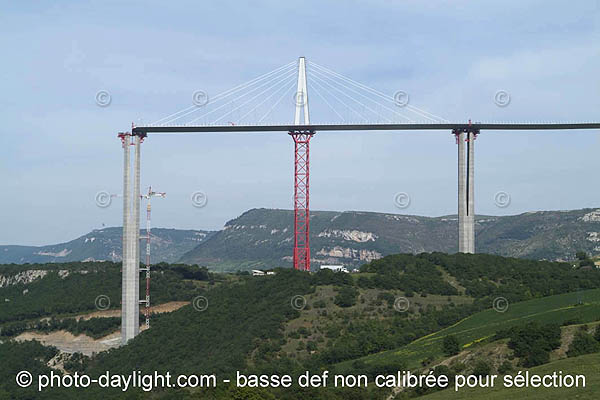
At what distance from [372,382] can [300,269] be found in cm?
5027

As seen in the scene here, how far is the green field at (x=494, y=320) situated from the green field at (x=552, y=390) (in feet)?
40.9

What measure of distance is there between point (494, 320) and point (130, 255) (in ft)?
158

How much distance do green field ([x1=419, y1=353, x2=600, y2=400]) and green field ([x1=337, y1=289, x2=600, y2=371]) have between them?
40.9 ft

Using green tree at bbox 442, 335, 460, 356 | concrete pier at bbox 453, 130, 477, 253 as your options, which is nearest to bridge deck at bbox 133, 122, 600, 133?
concrete pier at bbox 453, 130, 477, 253

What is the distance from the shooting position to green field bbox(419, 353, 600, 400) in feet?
134

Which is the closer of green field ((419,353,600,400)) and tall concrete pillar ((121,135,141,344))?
green field ((419,353,600,400))

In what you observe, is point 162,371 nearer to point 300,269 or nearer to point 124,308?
point 124,308

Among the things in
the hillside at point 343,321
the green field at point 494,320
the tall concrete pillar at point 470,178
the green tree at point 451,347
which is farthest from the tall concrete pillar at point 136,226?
the green tree at point 451,347

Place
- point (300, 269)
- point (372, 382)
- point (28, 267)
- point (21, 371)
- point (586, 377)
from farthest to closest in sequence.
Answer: point (28, 267), point (300, 269), point (21, 371), point (372, 382), point (586, 377)

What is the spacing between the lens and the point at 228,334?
287 ft

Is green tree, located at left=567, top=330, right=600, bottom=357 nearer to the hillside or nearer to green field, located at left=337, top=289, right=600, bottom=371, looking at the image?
the hillside

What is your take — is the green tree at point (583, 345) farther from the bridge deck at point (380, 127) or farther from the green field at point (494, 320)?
the bridge deck at point (380, 127)

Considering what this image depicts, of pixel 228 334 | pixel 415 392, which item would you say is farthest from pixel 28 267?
pixel 415 392

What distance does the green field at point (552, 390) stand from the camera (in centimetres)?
4094
